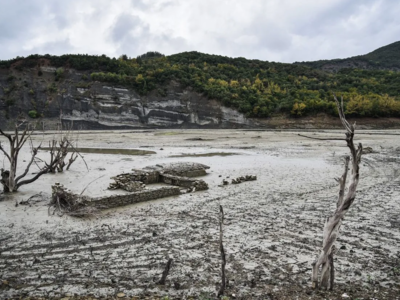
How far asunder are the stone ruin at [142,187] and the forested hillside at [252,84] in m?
45.1

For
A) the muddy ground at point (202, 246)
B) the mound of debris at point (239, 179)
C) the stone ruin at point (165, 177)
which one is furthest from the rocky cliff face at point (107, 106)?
the muddy ground at point (202, 246)

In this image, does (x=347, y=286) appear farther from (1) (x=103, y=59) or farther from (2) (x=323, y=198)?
(1) (x=103, y=59)

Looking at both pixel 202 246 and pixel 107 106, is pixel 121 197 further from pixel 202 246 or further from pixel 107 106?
pixel 107 106

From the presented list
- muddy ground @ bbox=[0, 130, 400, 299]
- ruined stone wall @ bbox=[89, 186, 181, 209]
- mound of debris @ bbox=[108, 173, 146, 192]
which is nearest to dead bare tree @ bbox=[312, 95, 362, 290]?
muddy ground @ bbox=[0, 130, 400, 299]

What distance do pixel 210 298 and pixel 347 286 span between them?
7.13 feet

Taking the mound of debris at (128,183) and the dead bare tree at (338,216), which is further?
the mound of debris at (128,183)

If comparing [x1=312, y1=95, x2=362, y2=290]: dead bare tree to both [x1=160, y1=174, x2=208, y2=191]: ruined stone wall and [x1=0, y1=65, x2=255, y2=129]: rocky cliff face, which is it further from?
[x1=0, y1=65, x2=255, y2=129]: rocky cliff face

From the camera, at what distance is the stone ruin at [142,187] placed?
31.8 ft

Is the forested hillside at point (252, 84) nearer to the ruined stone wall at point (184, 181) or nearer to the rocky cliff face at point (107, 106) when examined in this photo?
the rocky cliff face at point (107, 106)

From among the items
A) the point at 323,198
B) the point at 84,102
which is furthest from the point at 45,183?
the point at 84,102

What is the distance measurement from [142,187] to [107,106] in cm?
5099

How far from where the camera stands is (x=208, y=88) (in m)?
63.8

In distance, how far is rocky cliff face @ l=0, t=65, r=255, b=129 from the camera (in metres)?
59.1

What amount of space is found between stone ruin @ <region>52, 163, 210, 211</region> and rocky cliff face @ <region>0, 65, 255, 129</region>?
144 feet
